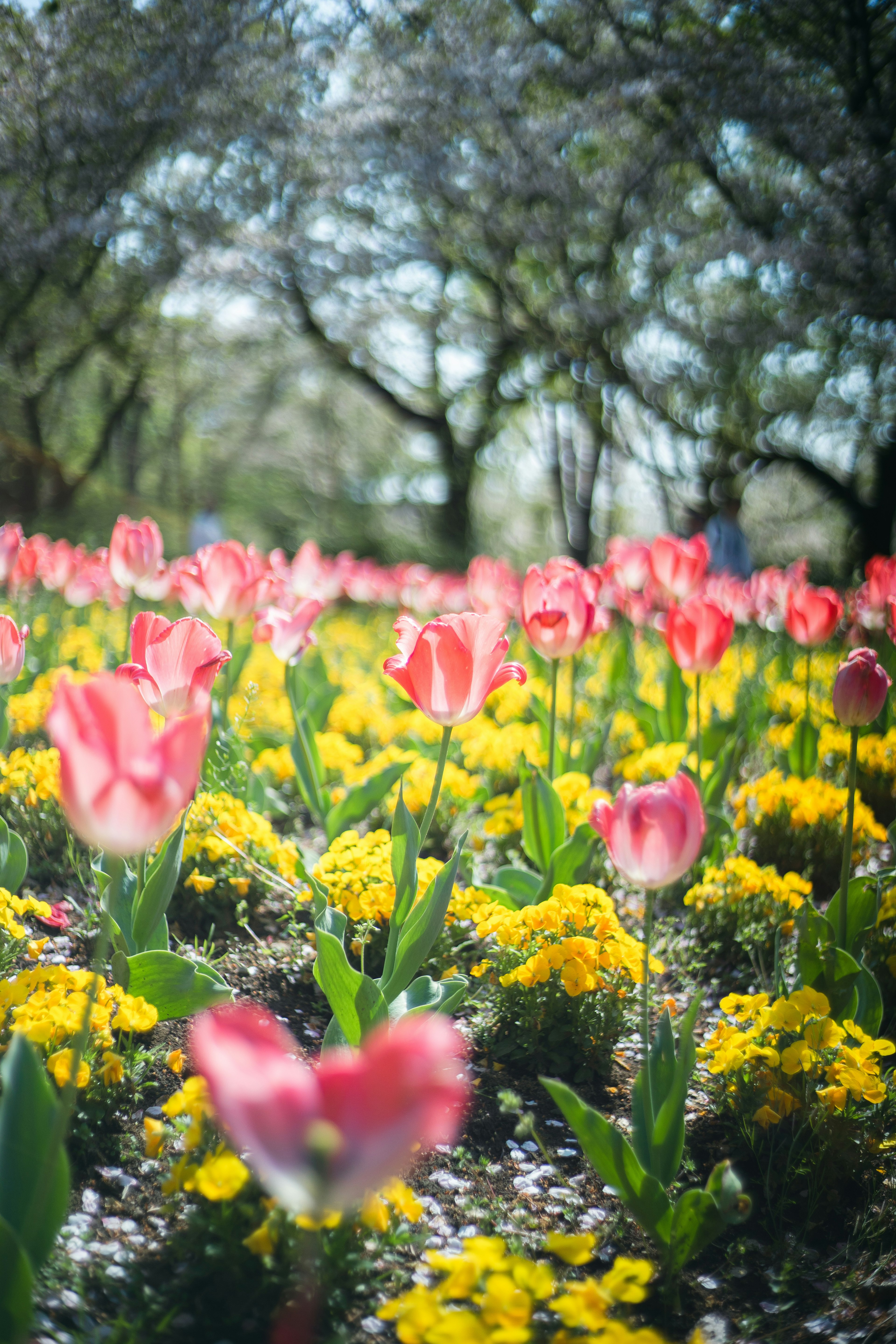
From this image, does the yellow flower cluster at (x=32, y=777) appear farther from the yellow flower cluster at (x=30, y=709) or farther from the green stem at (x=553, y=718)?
the green stem at (x=553, y=718)

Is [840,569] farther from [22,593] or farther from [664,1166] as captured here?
[664,1166]

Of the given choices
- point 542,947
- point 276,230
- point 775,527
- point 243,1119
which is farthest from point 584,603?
point 775,527

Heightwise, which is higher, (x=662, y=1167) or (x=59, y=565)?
(x=59, y=565)

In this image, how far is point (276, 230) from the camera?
1096 cm

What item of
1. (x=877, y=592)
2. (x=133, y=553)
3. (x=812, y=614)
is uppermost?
(x=133, y=553)

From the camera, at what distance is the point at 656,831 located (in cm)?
129

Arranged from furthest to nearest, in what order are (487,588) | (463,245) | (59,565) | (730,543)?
(463,245)
(730,543)
(59,565)
(487,588)

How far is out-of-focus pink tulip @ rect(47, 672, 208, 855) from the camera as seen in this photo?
94cm

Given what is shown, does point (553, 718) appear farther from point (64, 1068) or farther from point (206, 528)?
point (206, 528)

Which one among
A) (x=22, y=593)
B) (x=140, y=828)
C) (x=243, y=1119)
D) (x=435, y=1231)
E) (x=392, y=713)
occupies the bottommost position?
(x=435, y=1231)

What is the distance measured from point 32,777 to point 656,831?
2.02 m

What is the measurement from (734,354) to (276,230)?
20.5 feet

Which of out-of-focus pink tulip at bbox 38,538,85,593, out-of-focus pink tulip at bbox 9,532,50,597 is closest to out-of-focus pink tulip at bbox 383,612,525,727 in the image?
out-of-focus pink tulip at bbox 9,532,50,597

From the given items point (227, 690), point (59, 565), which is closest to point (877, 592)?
point (227, 690)
